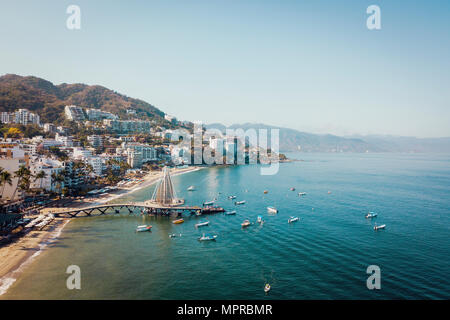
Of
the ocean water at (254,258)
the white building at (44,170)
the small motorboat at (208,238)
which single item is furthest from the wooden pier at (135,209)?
the small motorboat at (208,238)

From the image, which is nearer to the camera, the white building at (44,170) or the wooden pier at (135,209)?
the wooden pier at (135,209)

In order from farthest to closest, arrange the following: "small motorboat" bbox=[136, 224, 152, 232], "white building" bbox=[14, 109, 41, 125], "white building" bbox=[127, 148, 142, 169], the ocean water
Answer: "white building" bbox=[14, 109, 41, 125] → "white building" bbox=[127, 148, 142, 169] → "small motorboat" bbox=[136, 224, 152, 232] → the ocean water

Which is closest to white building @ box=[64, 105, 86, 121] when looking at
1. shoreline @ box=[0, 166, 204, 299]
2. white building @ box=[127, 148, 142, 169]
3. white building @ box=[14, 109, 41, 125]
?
white building @ box=[14, 109, 41, 125]

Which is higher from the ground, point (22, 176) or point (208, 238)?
point (22, 176)

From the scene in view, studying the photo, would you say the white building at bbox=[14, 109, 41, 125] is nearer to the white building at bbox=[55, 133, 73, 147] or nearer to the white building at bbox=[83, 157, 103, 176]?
the white building at bbox=[55, 133, 73, 147]

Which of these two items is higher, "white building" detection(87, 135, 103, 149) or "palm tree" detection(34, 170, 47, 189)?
"white building" detection(87, 135, 103, 149)

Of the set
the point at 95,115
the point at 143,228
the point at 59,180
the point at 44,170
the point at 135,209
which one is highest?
the point at 95,115

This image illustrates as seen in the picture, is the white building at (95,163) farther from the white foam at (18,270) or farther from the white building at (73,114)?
the white building at (73,114)

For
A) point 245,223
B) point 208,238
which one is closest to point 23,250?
point 208,238

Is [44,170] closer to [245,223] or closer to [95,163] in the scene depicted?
[95,163]

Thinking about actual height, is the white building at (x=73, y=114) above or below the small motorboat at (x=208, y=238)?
above
